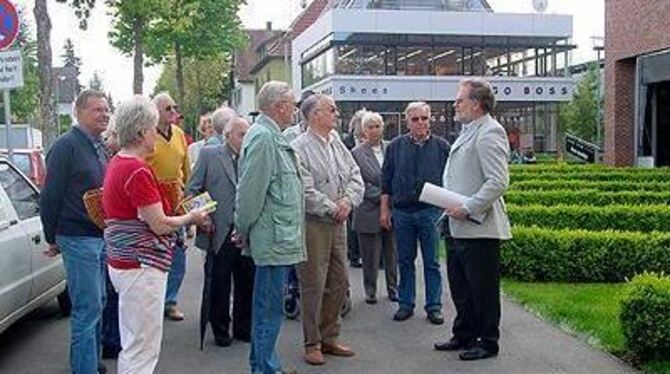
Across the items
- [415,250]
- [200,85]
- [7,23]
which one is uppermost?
[200,85]

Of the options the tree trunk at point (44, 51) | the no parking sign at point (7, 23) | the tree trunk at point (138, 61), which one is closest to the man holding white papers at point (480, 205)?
the no parking sign at point (7, 23)

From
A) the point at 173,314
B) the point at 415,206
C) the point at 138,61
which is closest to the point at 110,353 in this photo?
the point at 173,314

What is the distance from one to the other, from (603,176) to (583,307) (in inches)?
468

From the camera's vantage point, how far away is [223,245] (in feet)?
22.7

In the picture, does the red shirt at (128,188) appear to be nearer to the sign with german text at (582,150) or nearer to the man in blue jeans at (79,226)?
the man in blue jeans at (79,226)

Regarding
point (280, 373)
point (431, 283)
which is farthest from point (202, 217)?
point (431, 283)

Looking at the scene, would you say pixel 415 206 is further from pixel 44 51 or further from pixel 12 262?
pixel 44 51

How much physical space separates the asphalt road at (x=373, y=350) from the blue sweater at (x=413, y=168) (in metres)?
1.11

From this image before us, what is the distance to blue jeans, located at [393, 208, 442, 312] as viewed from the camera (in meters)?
7.54

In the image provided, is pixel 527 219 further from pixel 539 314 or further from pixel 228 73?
pixel 228 73

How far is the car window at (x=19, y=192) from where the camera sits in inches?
284

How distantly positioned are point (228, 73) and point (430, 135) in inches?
2239

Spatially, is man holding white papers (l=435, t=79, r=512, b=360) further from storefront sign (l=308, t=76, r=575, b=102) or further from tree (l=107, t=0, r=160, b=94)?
storefront sign (l=308, t=76, r=575, b=102)

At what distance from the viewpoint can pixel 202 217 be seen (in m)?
4.81
